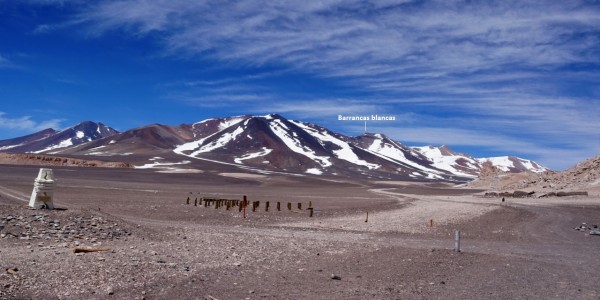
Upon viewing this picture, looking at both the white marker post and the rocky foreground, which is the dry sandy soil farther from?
the rocky foreground

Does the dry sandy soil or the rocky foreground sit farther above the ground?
the rocky foreground

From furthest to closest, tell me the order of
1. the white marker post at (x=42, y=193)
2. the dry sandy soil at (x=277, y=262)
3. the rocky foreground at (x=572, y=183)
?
the rocky foreground at (x=572, y=183) < the white marker post at (x=42, y=193) < the dry sandy soil at (x=277, y=262)

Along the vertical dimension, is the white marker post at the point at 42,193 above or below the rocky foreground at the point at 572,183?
below

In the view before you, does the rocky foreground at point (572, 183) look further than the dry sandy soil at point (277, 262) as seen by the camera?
Yes

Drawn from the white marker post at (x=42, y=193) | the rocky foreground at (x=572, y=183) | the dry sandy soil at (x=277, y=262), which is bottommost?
the dry sandy soil at (x=277, y=262)

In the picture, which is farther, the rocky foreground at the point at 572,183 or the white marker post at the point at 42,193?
the rocky foreground at the point at 572,183

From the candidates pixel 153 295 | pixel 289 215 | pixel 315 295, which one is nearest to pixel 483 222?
pixel 289 215

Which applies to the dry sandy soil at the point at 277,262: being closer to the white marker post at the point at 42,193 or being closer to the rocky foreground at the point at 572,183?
the white marker post at the point at 42,193

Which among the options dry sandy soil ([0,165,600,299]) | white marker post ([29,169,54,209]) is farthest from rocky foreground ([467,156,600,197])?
white marker post ([29,169,54,209])

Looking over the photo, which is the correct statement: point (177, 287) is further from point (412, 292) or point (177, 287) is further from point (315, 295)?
point (412, 292)

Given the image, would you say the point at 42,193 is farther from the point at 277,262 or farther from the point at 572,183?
the point at 572,183

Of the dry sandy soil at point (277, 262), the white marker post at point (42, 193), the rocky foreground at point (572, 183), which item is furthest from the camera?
the rocky foreground at point (572, 183)

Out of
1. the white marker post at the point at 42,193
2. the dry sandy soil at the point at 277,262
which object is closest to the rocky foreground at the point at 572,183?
the dry sandy soil at the point at 277,262

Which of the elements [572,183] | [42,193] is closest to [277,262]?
[42,193]
